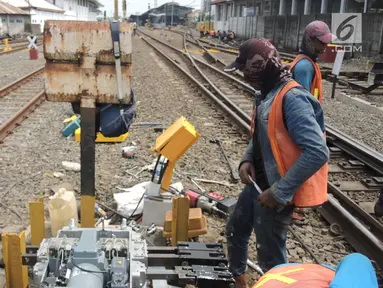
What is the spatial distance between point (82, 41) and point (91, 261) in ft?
5.21

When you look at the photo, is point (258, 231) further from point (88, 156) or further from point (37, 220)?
point (37, 220)

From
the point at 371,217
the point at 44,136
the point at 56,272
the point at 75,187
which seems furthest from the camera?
the point at 44,136

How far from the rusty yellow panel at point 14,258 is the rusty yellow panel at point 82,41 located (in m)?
1.29

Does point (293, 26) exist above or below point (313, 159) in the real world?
above

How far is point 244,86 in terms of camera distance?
13859mm

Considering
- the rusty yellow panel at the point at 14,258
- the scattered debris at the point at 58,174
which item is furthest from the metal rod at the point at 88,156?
the scattered debris at the point at 58,174

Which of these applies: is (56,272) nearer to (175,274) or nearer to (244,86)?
(175,274)

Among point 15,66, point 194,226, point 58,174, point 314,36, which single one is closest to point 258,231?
point 194,226

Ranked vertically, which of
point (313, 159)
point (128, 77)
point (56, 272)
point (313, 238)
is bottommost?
point (313, 238)

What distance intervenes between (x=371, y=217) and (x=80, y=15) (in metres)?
81.5

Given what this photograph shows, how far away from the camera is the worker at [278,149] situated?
8.27ft

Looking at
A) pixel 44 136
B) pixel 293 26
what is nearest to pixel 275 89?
pixel 44 136

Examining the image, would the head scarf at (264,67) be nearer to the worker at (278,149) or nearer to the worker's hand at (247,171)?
the worker at (278,149)

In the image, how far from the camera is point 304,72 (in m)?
4.23
